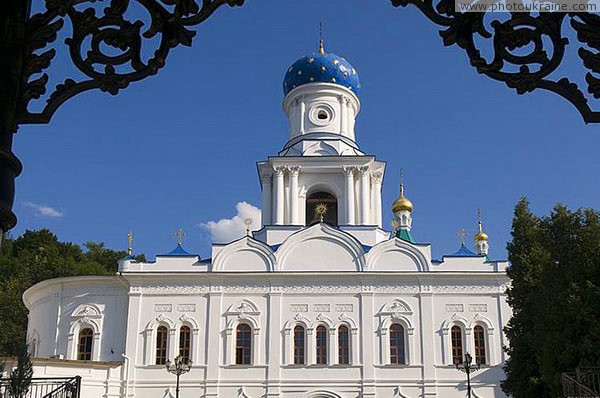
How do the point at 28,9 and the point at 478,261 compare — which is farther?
the point at 478,261

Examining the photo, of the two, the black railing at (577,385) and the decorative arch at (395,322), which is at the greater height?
the decorative arch at (395,322)

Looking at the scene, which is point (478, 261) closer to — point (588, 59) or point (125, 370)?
point (125, 370)

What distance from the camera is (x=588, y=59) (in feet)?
12.4

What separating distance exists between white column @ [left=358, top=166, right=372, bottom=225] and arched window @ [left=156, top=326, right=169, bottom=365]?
360 inches

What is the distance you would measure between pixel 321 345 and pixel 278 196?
6.80 meters

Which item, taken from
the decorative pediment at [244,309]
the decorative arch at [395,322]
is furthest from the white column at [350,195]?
the decorative pediment at [244,309]

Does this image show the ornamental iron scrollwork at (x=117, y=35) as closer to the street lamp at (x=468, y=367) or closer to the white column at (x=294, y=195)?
the street lamp at (x=468, y=367)

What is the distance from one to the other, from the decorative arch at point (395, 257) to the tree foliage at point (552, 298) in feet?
21.6

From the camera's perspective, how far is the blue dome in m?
34.9

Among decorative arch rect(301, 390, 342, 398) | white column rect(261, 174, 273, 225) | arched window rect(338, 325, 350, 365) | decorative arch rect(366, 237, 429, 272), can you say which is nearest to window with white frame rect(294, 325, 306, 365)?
decorative arch rect(301, 390, 342, 398)

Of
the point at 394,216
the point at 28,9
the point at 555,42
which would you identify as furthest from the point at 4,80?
the point at 394,216

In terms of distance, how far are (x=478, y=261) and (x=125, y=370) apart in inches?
549

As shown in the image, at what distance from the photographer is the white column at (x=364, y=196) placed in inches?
1251

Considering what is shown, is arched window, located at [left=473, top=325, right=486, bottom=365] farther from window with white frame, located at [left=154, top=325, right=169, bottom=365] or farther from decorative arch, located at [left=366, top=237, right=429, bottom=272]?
window with white frame, located at [left=154, top=325, right=169, bottom=365]
